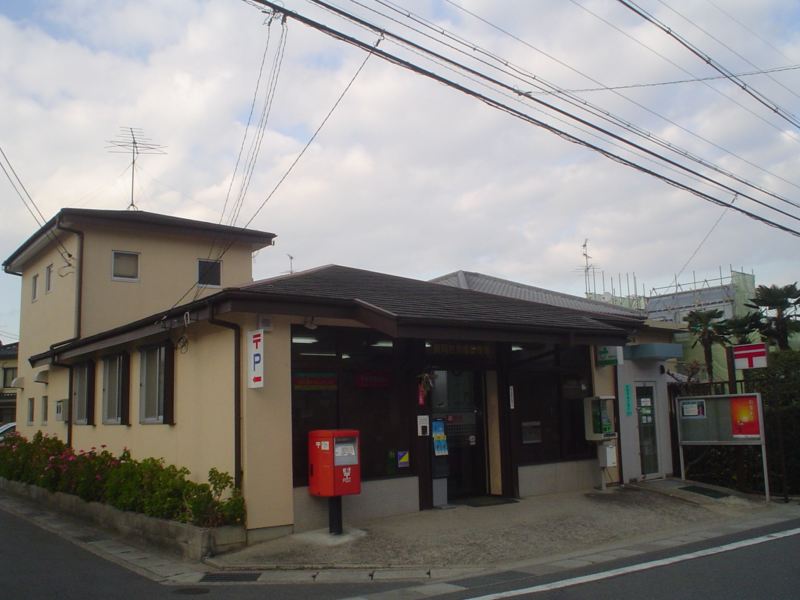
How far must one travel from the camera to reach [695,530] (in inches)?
444

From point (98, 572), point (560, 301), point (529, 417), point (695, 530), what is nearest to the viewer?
point (98, 572)

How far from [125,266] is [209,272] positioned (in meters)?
2.55

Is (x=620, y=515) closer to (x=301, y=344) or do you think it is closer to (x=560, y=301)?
(x=301, y=344)

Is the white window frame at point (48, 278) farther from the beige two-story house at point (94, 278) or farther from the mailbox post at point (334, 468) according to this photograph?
the mailbox post at point (334, 468)

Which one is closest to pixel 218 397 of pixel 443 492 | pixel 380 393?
pixel 380 393

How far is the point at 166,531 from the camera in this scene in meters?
10.3

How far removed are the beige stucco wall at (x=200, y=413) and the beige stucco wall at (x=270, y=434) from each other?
1.34ft

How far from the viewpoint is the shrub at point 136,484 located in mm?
9797

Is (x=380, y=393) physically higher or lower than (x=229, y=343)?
lower

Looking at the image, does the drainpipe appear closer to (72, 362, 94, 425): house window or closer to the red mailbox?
the red mailbox

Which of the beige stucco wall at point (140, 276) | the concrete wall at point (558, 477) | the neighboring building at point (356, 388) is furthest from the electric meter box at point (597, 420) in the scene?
the beige stucco wall at point (140, 276)

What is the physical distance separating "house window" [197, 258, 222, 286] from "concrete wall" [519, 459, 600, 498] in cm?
1250

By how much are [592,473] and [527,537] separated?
4.60m

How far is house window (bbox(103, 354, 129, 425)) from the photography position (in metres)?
14.0
